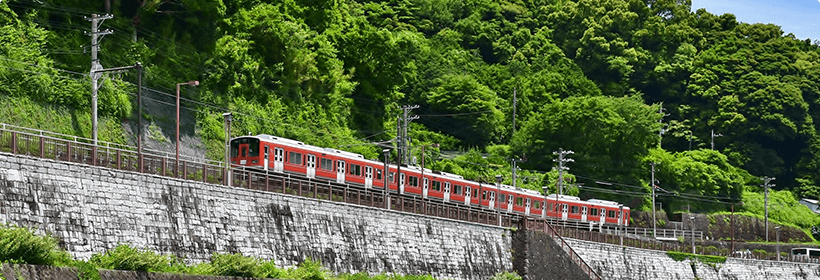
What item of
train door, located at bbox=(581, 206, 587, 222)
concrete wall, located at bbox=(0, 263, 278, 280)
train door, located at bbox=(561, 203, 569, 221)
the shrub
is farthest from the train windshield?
train door, located at bbox=(581, 206, 587, 222)

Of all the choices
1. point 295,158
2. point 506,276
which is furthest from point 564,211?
point 295,158

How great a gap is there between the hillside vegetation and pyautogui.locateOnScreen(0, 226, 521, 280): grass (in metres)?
15.0

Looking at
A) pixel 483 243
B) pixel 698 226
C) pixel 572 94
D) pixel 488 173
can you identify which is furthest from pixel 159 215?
pixel 572 94

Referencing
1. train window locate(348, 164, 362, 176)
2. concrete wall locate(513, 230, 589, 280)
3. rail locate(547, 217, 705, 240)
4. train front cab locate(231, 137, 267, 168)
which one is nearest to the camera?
train front cab locate(231, 137, 267, 168)

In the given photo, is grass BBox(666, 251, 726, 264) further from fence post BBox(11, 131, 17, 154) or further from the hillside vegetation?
fence post BBox(11, 131, 17, 154)

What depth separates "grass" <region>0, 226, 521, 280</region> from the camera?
2597 centimetres

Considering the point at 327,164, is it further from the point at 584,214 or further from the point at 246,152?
the point at 584,214

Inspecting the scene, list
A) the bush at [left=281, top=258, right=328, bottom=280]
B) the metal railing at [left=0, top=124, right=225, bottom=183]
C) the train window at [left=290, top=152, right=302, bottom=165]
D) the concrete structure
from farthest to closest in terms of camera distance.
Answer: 1. the concrete structure
2. the train window at [left=290, top=152, right=302, bottom=165]
3. the bush at [left=281, top=258, right=328, bottom=280]
4. the metal railing at [left=0, top=124, right=225, bottom=183]

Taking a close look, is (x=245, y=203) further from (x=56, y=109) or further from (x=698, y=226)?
(x=698, y=226)

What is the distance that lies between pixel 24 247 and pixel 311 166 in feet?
81.9

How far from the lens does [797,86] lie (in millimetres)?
111562

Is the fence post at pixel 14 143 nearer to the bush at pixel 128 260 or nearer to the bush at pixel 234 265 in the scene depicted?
the bush at pixel 128 260

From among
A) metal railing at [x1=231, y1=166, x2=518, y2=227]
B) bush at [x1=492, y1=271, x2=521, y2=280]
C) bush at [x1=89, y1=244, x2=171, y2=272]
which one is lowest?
bush at [x1=492, y1=271, x2=521, y2=280]

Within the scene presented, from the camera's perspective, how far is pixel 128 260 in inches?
1144
